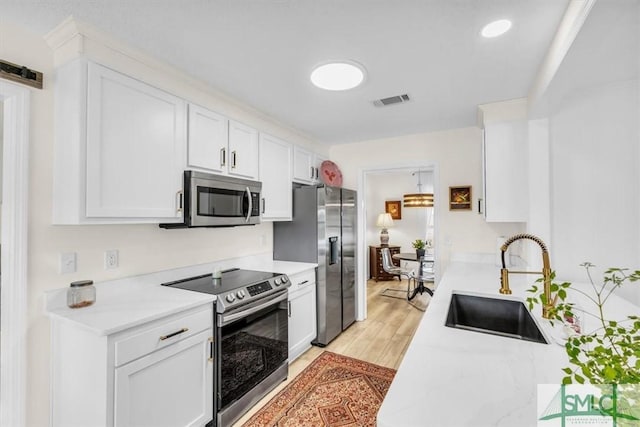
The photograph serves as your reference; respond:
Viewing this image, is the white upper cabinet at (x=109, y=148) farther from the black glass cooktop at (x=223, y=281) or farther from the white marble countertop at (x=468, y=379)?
the white marble countertop at (x=468, y=379)

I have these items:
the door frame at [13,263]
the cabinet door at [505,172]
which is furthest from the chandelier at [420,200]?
the door frame at [13,263]

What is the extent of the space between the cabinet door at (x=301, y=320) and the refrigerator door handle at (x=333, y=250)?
366mm

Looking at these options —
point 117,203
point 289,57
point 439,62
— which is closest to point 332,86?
point 289,57

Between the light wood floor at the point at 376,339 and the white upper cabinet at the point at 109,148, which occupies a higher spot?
the white upper cabinet at the point at 109,148

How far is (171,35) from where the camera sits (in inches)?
64.0

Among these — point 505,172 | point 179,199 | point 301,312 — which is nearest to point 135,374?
point 179,199

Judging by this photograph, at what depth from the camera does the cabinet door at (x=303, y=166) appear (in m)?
3.25

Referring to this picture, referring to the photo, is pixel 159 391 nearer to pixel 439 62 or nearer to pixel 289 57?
pixel 289 57

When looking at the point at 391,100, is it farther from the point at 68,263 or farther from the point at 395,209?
the point at 395,209

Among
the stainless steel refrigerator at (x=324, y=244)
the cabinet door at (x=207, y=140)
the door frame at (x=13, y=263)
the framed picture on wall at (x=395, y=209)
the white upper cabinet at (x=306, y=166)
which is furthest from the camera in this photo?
the framed picture on wall at (x=395, y=209)

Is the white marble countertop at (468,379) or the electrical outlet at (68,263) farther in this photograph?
the electrical outlet at (68,263)

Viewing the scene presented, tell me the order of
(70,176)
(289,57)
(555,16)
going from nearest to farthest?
1. (555,16)
2. (70,176)
3. (289,57)

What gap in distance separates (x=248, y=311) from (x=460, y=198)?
2509 mm

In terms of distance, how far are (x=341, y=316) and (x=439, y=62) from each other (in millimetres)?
2652
